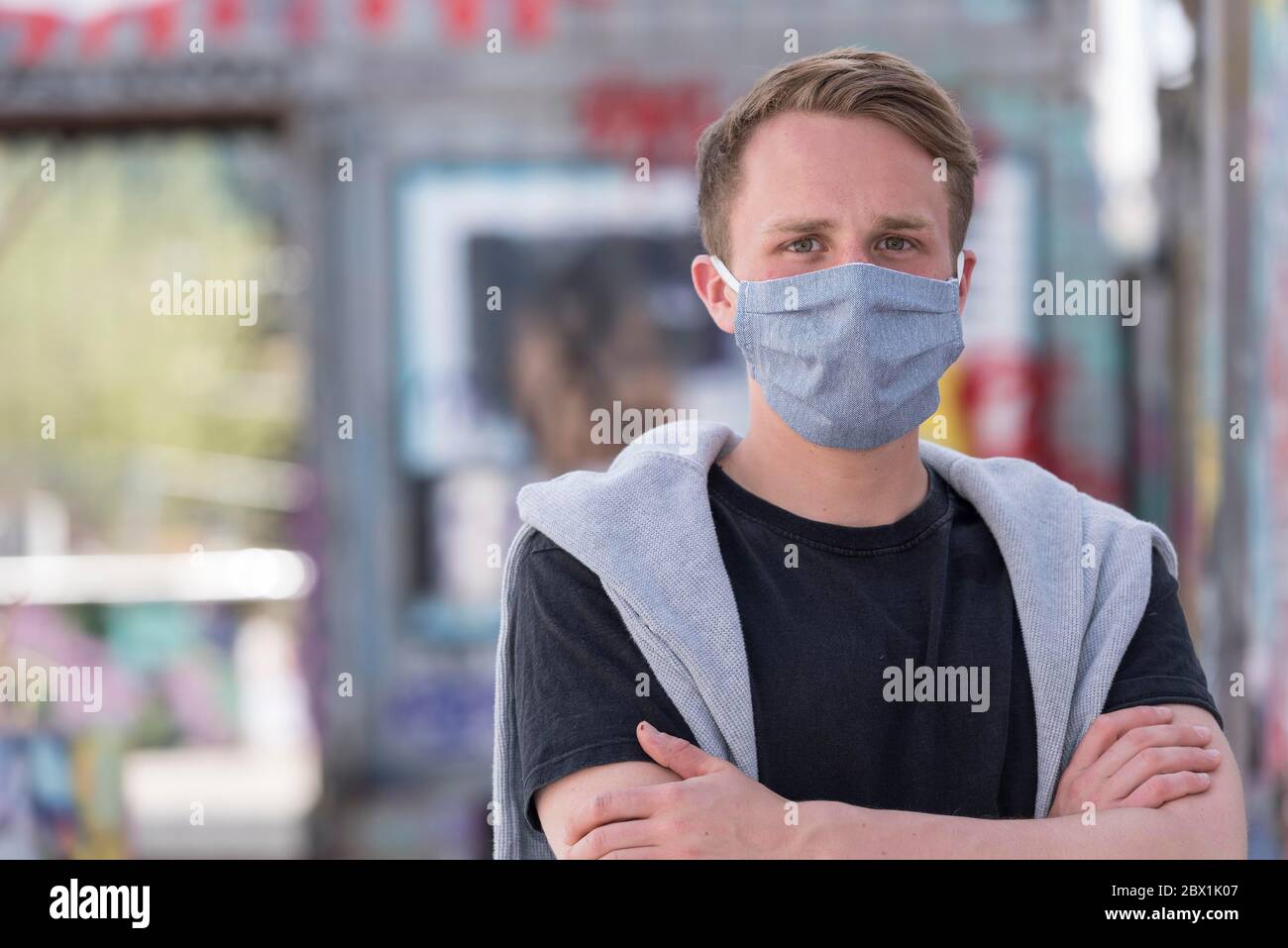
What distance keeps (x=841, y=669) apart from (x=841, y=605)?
10 centimetres

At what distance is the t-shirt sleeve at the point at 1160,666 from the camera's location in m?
1.91

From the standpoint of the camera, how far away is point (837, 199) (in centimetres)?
190

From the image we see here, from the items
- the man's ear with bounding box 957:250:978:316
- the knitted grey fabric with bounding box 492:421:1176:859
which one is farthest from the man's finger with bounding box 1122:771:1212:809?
the man's ear with bounding box 957:250:978:316

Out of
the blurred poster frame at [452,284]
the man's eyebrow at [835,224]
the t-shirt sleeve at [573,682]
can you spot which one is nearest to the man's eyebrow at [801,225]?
the man's eyebrow at [835,224]

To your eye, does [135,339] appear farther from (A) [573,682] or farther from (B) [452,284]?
(A) [573,682]

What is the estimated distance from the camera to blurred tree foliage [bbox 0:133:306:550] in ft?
22.9

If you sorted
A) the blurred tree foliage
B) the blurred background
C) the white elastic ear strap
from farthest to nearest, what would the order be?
the blurred tree foliage
the blurred background
the white elastic ear strap

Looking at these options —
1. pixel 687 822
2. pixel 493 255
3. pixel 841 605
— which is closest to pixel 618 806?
pixel 687 822

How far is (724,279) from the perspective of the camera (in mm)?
2072

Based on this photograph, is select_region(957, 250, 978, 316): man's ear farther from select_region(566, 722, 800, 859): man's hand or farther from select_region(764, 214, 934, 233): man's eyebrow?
select_region(566, 722, 800, 859): man's hand

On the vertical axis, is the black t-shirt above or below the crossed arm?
above

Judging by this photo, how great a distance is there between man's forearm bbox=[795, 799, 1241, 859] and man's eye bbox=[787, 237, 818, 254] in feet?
2.65
